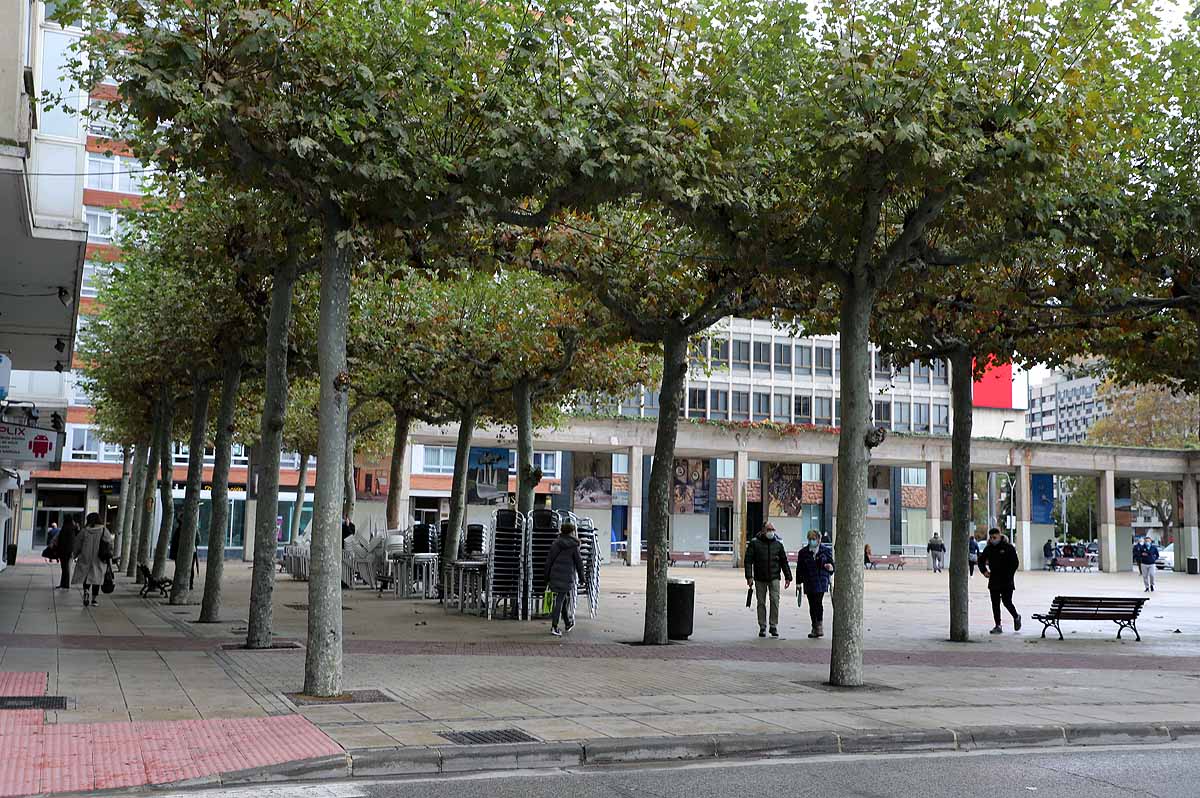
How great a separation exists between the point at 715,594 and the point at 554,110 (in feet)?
72.8

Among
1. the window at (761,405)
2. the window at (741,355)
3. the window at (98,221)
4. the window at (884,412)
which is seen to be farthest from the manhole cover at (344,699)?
the window at (884,412)

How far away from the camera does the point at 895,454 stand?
193 ft

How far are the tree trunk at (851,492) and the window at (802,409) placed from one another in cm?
5547

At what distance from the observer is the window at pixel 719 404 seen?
6688 cm

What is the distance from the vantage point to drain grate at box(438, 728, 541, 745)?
9.04 m

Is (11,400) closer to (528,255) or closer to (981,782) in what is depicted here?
(528,255)

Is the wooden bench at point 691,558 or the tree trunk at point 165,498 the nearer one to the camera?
the tree trunk at point 165,498

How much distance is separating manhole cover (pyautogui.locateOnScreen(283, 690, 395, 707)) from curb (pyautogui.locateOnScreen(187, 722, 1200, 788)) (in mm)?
2475

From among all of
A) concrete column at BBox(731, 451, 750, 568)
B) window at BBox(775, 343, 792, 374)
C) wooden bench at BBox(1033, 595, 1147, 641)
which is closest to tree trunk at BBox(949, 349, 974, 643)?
wooden bench at BBox(1033, 595, 1147, 641)

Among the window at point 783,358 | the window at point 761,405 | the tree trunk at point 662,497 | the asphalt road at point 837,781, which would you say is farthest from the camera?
the window at point 783,358

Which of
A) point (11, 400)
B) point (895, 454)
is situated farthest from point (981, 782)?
point (895, 454)

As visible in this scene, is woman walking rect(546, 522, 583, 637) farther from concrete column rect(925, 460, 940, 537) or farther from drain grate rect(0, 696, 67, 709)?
concrete column rect(925, 460, 940, 537)

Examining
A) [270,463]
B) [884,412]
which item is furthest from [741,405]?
[270,463]

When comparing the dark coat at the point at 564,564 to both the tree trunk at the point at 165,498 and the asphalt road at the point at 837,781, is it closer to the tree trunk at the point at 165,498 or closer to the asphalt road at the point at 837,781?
the asphalt road at the point at 837,781
